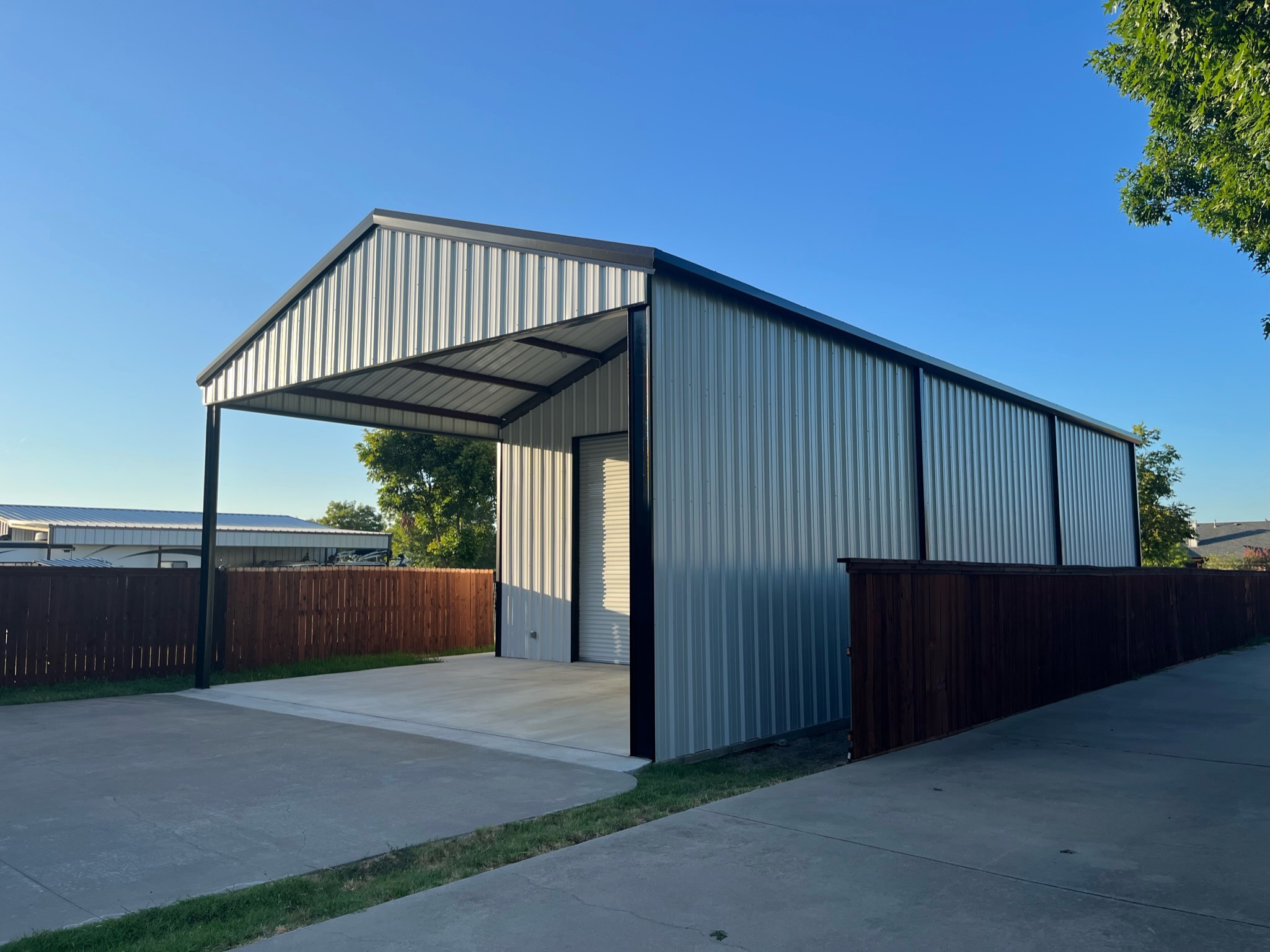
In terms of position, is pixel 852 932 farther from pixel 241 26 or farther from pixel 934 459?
pixel 241 26

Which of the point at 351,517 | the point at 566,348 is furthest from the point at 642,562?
the point at 351,517

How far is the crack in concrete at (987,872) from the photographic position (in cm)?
426

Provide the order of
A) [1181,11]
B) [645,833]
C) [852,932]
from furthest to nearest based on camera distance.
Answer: [1181,11]
[645,833]
[852,932]

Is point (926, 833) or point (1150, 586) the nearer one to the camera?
point (926, 833)

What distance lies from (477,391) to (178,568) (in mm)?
5608

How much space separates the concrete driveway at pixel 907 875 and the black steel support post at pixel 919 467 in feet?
15.6

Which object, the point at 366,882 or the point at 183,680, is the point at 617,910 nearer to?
the point at 366,882

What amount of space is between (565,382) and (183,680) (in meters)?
7.99

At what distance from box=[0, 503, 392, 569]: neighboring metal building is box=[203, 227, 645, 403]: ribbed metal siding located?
19293 millimetres

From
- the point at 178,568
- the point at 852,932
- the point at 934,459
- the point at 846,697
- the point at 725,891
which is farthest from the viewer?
the point at 178,568

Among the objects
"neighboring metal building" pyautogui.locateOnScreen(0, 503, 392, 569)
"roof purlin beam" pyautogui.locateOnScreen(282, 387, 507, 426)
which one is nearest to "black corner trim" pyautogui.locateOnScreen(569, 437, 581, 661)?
"roof purlin beam" pyautogui.locateOnScreen(282, 387, 507, 426)

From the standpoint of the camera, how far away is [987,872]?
16.1 feet

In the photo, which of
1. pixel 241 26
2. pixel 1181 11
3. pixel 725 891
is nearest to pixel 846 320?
pixel 1181 11

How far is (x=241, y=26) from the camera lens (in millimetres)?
13820
